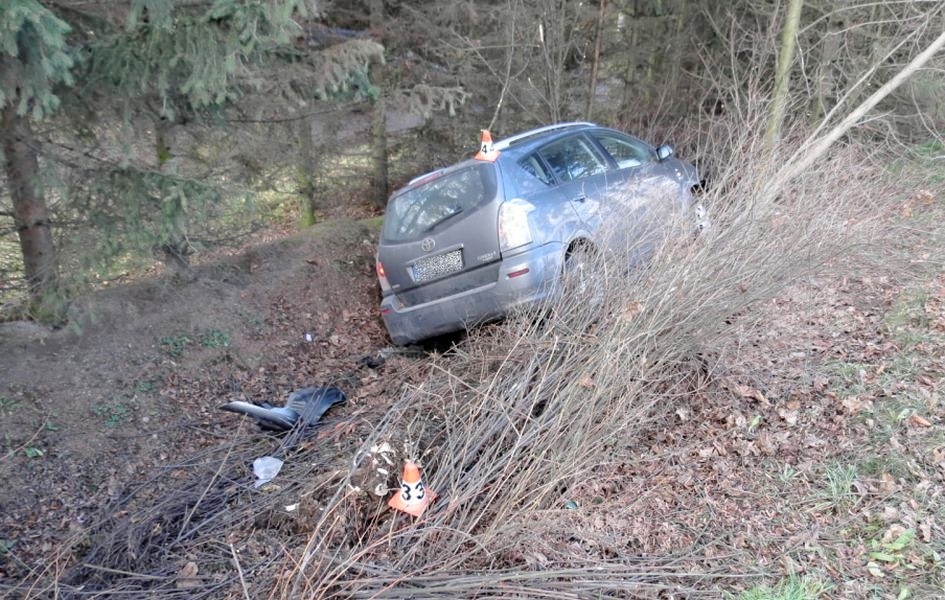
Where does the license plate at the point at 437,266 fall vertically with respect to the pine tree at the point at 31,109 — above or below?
below

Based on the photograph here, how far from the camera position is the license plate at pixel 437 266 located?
536 cm

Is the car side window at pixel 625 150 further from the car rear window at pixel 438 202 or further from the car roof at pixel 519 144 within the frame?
the car rear window at pixel 438 202

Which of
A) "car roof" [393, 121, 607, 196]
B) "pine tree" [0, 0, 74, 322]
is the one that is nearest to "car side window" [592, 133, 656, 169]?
"car roof" [393, 121, 607, 196]

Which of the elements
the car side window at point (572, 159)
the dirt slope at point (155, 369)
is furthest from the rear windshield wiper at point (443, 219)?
the dirt slope at point (155, 369)

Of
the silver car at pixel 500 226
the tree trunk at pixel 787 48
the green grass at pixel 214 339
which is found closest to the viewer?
the silver car at pixel 500 226

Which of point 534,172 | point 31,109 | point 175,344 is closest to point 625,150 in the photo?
point 534,172

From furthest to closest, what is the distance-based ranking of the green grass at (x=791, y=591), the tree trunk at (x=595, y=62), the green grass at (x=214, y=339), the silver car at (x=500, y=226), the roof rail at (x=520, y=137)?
1. the tree trunk at (x=595, y=62)
2. the green grass at (x=214, y=339)
3. the roof rail at (x=520, y=137)
4. the silver car at (x=500, y=226)
5. the green grass at (x=791, y=591)

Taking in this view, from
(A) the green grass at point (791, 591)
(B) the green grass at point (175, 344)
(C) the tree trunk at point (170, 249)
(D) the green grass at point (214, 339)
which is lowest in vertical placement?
(D) the green grass at point (214, 339)

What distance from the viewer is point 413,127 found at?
1143 cm

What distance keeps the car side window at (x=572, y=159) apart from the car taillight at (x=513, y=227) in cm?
76

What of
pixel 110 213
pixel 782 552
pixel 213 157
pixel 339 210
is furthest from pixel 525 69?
pixel 782 552

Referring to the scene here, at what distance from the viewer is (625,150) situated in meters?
6.67

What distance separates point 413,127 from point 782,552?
32.1 feet

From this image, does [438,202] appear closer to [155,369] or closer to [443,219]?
[443,219]
